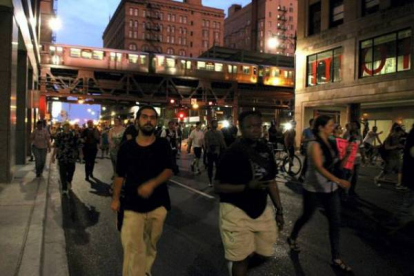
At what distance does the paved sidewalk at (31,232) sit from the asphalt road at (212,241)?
0.18 meters

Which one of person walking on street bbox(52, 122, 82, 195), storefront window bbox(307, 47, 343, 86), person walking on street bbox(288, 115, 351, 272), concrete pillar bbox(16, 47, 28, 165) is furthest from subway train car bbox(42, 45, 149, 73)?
person walking on street bbox(288, 115, 351, 272)

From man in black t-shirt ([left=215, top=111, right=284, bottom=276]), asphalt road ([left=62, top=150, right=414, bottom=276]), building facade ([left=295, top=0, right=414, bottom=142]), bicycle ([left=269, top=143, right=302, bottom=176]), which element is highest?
building facade ([left=295, top=0, right=414, bottom=142])

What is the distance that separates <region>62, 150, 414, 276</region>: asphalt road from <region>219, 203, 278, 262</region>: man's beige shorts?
3.98ft

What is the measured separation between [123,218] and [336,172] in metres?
2.63

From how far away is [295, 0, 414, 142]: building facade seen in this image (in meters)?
20.0

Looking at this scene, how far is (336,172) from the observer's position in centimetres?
465

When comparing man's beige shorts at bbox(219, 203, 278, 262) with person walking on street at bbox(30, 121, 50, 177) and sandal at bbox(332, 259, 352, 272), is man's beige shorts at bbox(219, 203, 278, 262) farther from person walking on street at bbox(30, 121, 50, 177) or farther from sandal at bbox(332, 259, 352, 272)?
person walking on street at bbox(30, 121, 50, 177)

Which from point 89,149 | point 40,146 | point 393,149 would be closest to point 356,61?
point 393,149

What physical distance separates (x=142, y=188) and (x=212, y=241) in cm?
234

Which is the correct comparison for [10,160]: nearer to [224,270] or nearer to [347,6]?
[224,270]

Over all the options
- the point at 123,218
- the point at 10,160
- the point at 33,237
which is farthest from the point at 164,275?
the point at 10,160

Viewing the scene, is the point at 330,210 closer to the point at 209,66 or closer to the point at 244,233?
the point at 244,233

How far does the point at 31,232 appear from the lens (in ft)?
17.6

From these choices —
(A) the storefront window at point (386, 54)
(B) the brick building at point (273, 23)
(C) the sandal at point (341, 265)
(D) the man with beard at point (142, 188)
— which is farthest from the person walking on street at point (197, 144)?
(B) the brick building at point (273, 23)
